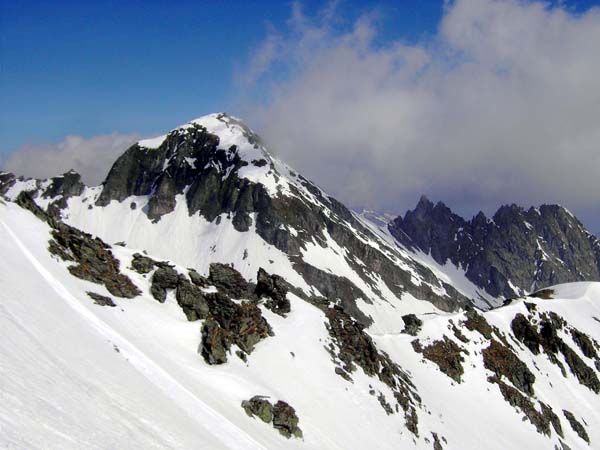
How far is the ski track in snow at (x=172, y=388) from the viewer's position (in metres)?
27.6

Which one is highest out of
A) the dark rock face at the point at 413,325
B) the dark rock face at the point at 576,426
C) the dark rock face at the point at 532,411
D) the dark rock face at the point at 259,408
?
the dark rock face at the point at 413,325

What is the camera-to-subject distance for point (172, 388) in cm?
3003

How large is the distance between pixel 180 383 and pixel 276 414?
9802 millimetres

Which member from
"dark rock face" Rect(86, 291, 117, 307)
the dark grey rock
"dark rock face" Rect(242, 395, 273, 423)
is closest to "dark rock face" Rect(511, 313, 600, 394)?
the dark grey rock

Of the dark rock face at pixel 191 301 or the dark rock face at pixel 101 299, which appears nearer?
the dark rock face at pixel 101 299

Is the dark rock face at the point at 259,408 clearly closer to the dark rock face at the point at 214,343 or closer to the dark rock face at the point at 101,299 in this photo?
the dark rock face at the point at 214,343

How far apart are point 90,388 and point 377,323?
554ft

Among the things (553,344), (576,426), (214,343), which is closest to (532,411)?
(576,426)

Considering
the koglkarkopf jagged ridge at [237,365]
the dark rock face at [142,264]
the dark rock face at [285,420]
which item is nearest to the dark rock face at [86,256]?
the koglkarkopf jagged ridge at [237,365]

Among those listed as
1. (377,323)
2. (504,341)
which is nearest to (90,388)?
(504,341)

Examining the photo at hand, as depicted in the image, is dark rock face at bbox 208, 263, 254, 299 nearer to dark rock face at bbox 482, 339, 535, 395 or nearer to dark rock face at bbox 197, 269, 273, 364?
dark rock face at bbox 197, 269, 273, 364

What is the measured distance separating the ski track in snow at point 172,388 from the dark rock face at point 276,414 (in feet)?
23.1

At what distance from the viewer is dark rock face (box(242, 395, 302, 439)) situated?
37.2 m

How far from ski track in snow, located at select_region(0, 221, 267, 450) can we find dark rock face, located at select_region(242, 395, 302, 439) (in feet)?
23.1
